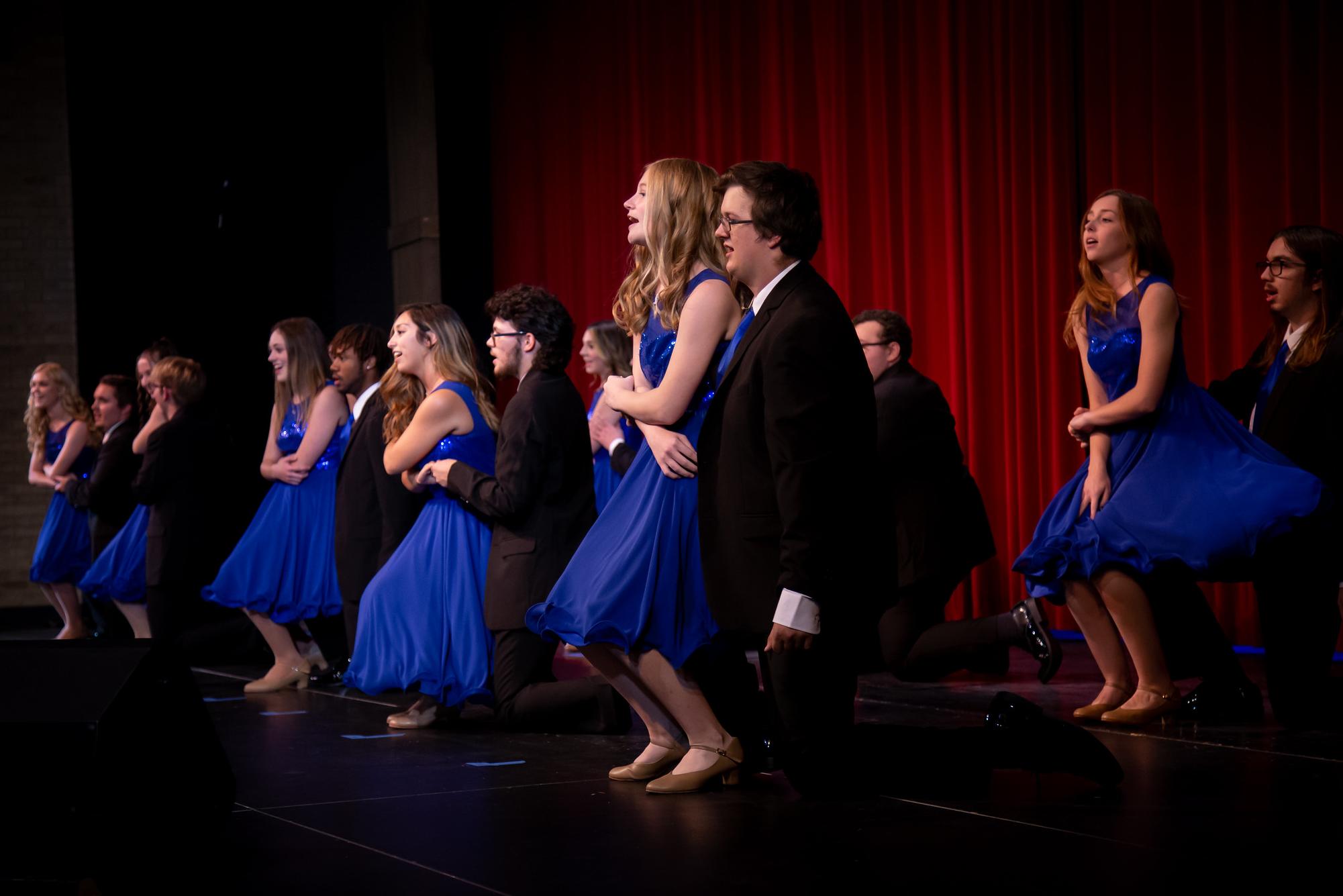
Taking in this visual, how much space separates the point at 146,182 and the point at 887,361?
→ 723cm

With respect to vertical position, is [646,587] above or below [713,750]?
above

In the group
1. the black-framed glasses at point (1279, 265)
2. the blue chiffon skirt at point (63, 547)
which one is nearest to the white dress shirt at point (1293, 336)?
the black-framed glasses at point (1279, 265)

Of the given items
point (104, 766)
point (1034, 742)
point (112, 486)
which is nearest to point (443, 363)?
point (104, 766)

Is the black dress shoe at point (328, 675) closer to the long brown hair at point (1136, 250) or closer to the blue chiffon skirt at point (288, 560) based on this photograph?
the blue chiffon skirt at point (288, 560)

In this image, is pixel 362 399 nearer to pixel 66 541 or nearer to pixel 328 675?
pixel 328 675

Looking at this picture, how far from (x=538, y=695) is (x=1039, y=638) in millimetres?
1598

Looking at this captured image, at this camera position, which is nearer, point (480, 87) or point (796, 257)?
point (796, 257)

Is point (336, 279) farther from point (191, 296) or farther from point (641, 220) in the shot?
point (641, 220)

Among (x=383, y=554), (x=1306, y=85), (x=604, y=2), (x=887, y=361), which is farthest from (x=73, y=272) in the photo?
(x=1306, y=85)

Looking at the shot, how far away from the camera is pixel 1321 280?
4.34 meters

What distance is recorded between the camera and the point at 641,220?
3525 mm

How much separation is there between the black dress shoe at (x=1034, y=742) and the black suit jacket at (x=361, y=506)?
9.65 feet

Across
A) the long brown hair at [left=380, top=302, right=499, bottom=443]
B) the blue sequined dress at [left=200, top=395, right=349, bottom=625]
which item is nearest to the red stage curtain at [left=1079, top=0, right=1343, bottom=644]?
the long brown hair at [left=380, top=302, right=499, bottom=443]

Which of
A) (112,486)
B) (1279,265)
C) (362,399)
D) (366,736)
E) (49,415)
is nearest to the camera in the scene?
(1279,265)
